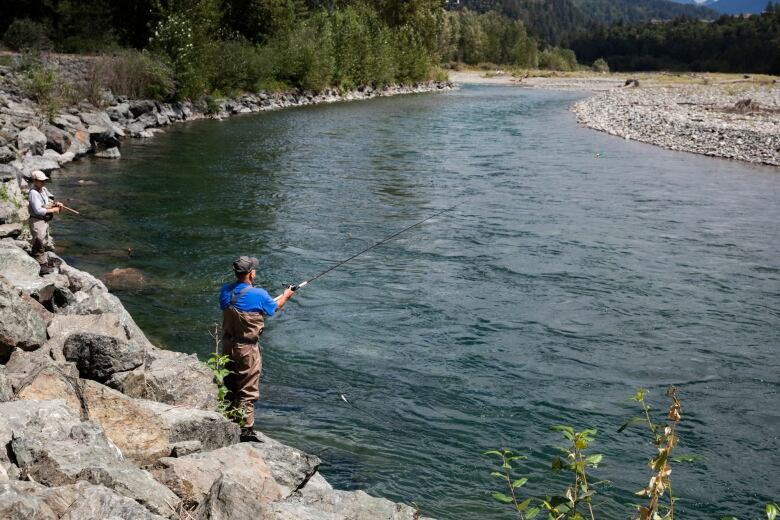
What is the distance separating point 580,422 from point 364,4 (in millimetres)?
79271

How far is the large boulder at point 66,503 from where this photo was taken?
13.4 feet

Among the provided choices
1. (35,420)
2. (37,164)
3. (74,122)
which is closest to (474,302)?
(35,420)

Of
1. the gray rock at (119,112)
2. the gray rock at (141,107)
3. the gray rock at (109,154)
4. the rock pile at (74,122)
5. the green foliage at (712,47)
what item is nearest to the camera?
the rock pile at (74,122)

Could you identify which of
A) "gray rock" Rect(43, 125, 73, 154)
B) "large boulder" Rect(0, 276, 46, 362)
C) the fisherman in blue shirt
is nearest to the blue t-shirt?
the fisherman in blue shirt

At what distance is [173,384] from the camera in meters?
8.09

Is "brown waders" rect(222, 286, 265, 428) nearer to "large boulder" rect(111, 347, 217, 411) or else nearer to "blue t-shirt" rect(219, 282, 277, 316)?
"blue t-shirt" rect(219, 282, 277, 316)

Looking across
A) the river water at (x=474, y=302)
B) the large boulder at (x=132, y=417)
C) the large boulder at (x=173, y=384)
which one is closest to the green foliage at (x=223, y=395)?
the large boulder at (x=173, y=384)

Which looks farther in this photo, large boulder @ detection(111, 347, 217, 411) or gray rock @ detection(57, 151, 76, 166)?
gray rock @ detection(57, 151, 76, 166)

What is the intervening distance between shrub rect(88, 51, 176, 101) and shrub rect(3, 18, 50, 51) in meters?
5.14

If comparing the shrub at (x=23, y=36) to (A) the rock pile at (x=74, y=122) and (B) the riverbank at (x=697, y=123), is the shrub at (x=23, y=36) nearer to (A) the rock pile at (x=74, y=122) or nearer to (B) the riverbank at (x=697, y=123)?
(A) the rock pile at (x=74, y=122)

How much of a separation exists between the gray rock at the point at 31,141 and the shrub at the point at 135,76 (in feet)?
36.1

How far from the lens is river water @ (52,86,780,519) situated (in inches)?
332

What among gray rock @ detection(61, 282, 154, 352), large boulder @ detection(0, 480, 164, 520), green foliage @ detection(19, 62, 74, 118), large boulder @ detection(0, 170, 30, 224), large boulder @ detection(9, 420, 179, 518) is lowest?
gray rock @ detection(61, 282, 154, 352)

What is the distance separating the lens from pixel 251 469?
6285 mm
